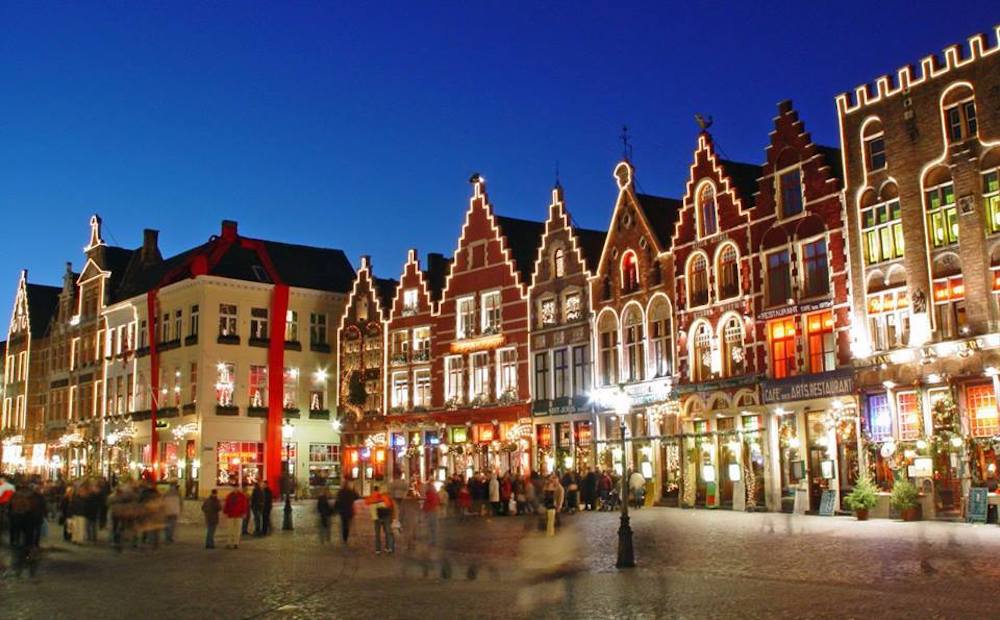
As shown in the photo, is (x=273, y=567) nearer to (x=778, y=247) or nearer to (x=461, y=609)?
(x=461, y=609)

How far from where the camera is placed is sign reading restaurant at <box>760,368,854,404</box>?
3572 cm

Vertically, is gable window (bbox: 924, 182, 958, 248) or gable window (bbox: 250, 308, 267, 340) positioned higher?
gable window (bbox: 250, 308, 267, 340)

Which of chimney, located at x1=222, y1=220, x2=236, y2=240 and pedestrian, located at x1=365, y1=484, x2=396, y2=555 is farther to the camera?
chimney, located at x1=222, y1=220, x2=236, y2=240

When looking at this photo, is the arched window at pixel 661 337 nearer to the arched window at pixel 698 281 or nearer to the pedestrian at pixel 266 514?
the arched window at pixel 698 281

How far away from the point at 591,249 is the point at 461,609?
3677 centimetres

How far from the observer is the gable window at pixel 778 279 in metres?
38.8

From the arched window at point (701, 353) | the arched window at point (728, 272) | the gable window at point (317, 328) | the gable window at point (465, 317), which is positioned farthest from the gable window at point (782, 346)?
the gable window at point (317, 328)

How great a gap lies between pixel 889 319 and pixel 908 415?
3147 millimetres

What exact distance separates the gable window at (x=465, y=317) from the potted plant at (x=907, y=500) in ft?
89.5

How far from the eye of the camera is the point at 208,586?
18969 mm

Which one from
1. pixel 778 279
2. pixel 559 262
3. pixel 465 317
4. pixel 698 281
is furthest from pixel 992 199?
pixel 465 317

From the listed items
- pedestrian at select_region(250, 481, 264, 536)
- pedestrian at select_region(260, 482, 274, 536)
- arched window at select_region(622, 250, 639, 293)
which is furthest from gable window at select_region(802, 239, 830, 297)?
pedestrian at select_region(250, 481, 264, 536)

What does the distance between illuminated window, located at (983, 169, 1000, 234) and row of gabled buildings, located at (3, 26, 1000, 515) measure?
6 centimetres

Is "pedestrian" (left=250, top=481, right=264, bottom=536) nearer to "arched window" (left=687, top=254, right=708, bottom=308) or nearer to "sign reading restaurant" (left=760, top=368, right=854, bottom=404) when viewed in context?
"sign reading restaurant" (left=760, top=368, right=854, bottom=404)
